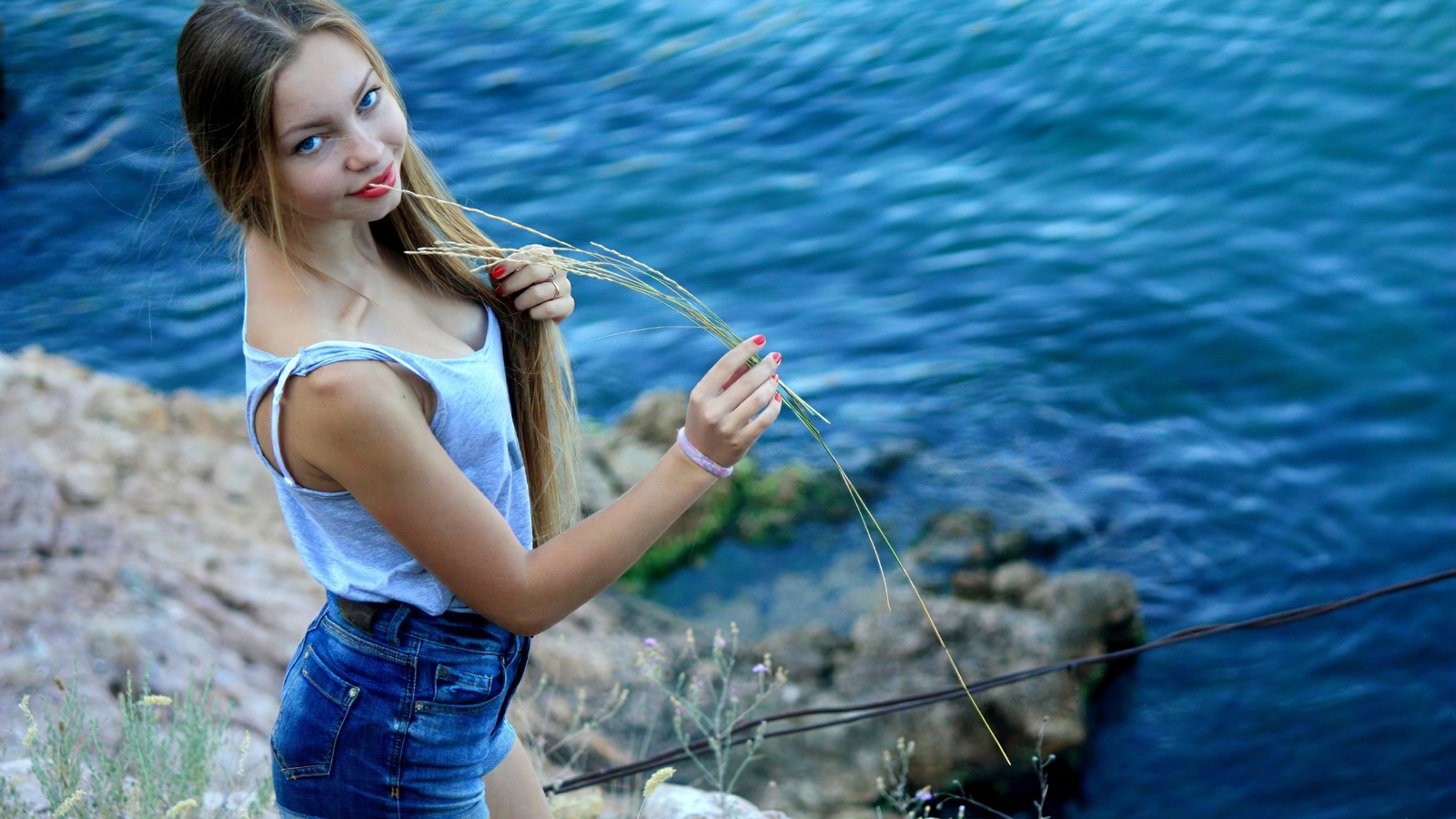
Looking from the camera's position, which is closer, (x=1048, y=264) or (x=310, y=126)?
(x=310, y=126)

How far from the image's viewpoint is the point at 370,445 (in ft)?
4.59

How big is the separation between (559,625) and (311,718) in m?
3.06

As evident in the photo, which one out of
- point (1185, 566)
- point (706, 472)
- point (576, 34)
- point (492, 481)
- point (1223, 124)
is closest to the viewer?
point (706, 472)

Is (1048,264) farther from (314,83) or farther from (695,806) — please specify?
(314,83)

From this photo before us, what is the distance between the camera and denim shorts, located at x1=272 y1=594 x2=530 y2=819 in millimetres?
1572

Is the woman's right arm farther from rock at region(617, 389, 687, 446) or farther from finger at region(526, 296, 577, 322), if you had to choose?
rock at region(617, 389, 687, 446)

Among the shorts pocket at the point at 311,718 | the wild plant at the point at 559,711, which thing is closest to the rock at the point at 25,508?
the wild plant at the point at 559,711

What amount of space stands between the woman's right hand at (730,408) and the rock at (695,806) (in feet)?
4.44

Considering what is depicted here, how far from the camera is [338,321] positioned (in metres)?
1.53

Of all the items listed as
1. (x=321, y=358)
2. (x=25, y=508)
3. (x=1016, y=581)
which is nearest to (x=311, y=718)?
(x=321, y=358)

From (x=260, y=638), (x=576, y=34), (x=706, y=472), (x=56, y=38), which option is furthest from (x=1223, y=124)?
(x=56, y=38)

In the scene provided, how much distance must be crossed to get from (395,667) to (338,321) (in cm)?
43

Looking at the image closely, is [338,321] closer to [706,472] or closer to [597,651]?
[706,472]

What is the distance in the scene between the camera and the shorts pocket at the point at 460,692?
5.21 feet
